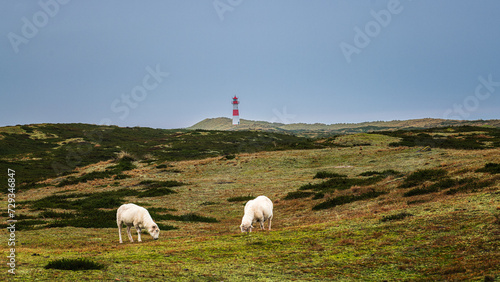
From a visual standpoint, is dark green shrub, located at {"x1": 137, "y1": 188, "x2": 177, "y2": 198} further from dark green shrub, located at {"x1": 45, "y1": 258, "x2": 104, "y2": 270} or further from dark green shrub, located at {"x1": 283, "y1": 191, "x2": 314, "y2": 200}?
dark green shrub, located at {"x1": 45, "y1": 258, "x2": 104, "y2": 270}

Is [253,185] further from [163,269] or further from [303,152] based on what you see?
[163,269]

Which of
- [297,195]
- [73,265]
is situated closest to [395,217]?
[73,265]

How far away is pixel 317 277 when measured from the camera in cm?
860

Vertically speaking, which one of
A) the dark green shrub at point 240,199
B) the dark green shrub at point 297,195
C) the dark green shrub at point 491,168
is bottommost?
the dark green shrub at point 240,199

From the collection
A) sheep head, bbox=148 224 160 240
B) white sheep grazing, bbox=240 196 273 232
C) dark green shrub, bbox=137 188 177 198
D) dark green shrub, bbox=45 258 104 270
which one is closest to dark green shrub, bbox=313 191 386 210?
white sheep grazing, bbox=240 196 273 232

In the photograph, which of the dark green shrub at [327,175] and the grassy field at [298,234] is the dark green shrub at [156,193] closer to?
the grassy field at [298,234]

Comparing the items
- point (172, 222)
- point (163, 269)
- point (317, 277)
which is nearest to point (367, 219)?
point (317, 277)

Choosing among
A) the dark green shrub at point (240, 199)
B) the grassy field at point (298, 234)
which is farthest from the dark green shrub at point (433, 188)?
the dark green shrub at point (240, 199)

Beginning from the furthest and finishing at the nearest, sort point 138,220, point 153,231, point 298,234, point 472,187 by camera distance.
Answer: point 472,187, point 138,220, point 153,231, point 298,234

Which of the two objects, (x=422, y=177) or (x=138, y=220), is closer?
(x=138, y=220)

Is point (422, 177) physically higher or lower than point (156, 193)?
higher

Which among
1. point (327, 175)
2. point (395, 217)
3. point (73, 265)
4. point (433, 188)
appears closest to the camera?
point (73, 265)

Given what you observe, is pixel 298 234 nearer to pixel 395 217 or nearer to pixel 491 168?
pixel 395 217

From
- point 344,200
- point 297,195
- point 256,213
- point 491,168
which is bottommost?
point 297,195
